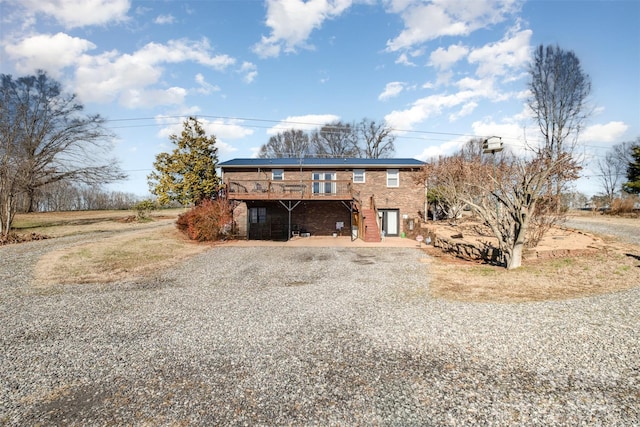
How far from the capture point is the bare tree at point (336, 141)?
44.5m

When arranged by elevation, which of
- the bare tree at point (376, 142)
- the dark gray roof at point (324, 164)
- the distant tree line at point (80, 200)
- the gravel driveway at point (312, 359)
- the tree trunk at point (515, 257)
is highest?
the bare tree at point (376, 142)

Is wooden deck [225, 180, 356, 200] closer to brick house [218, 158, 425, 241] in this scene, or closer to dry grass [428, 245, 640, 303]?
brick house [218, 158, 425, 241]

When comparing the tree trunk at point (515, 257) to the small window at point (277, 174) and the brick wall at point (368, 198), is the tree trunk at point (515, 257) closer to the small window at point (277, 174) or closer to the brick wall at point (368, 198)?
the brick wall at point (368, 198)

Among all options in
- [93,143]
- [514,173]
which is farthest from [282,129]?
[514,173]

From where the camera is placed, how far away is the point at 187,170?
21312mm

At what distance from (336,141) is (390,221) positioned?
26.4 m

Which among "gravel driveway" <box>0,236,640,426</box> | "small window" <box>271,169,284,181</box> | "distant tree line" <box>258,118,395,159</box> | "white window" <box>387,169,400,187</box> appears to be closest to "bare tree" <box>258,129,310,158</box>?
"distant tree line" <box>258,118,395,159</box>

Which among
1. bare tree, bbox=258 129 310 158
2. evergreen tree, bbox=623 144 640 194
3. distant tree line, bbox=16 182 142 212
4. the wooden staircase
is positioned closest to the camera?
the wooden staircase

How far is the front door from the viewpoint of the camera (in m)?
21.5

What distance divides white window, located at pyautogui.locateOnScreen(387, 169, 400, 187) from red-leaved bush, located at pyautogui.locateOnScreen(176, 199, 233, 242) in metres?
10.8

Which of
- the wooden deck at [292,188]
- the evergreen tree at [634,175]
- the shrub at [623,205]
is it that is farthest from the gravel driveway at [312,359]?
the evergreen tree at [634,175]

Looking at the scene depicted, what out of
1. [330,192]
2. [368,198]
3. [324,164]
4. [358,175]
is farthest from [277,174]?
[368,198]

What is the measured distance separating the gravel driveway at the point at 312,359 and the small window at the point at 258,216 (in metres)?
13.4

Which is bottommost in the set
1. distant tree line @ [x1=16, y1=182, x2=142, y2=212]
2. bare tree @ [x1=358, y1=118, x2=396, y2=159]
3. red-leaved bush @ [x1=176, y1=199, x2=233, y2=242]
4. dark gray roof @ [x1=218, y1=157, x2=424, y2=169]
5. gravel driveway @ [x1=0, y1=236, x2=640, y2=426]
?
gravel driveway @ [x1=0, y1=236, x2=640, y2=426]
